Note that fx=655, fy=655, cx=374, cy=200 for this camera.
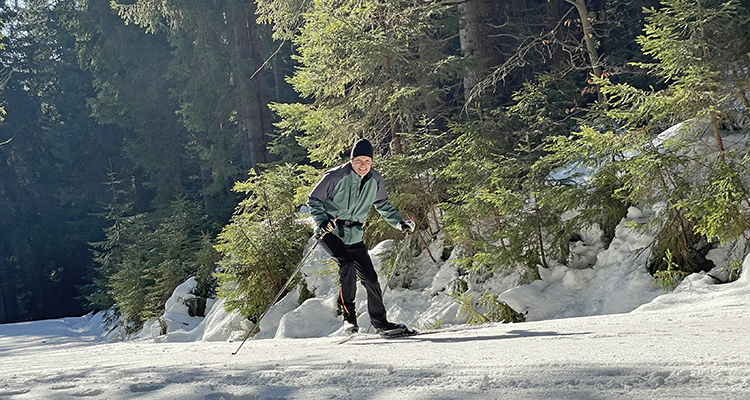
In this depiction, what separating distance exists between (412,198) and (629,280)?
3.37 m

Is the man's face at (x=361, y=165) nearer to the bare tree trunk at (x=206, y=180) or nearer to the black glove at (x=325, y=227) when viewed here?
the black glove at (x=325, y=227)

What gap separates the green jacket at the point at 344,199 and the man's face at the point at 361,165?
2.4 inches

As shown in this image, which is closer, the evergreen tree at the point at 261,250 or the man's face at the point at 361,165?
the man's face at the point at 361,165

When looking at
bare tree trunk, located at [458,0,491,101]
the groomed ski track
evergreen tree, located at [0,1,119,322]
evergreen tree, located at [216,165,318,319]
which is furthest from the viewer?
evergreen tree, located at [0,1,119,322]

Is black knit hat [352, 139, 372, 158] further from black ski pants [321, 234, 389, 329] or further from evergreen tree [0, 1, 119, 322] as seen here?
evergreen tree [0, 1, 119, 322]

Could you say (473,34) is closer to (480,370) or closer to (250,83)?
(480,370)

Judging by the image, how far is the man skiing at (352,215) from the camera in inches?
234

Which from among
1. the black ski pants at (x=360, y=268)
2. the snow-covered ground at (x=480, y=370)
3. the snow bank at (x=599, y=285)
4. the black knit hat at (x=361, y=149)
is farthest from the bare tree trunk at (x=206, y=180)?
Answer: the snow-covered ground at (x=480, y=370)

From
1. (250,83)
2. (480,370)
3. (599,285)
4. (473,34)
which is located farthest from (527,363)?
(250,83)

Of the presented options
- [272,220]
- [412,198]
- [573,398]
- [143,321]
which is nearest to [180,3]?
[143,321]

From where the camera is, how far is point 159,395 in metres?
3.28

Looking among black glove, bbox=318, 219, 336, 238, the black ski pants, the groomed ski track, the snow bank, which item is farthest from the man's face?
the snow bank

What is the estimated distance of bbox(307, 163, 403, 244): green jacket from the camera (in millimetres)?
5980

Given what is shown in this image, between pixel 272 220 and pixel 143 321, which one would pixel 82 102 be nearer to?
pixel 143 321
